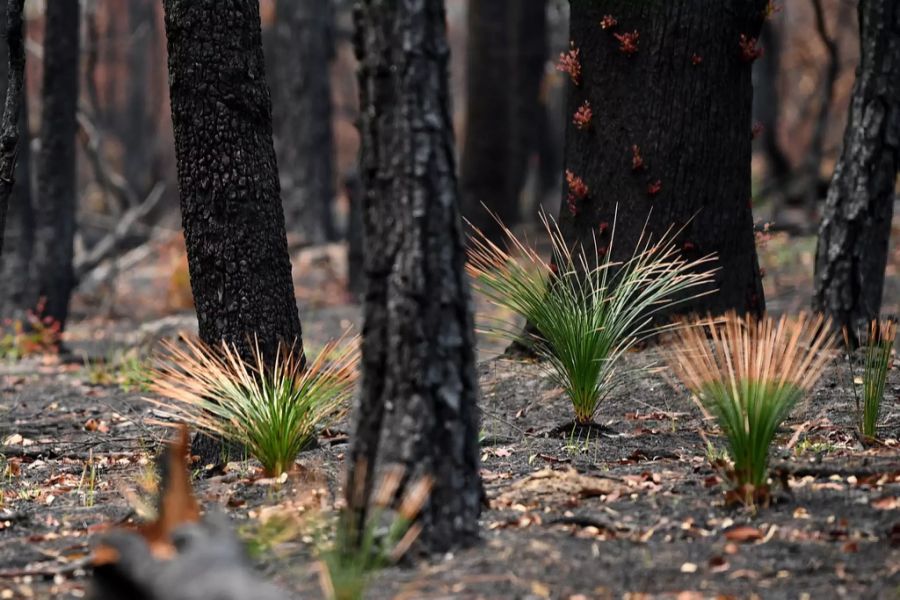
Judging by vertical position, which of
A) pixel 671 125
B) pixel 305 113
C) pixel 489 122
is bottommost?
pixel 671 125

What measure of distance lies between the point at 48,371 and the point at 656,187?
4.98 m

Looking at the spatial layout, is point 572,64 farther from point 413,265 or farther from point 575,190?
point 413,265

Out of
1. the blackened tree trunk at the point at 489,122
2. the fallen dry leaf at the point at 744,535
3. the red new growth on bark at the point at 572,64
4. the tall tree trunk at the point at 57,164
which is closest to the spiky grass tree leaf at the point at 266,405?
the fallen dry leaf at the point at 744,535

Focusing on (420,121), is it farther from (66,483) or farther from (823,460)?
(66,483)

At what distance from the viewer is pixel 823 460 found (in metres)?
4.20

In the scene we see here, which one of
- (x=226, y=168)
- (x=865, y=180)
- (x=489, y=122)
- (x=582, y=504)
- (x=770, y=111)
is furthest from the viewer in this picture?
(x=770, y=111)

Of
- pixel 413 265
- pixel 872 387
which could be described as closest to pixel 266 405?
pixel 413 265

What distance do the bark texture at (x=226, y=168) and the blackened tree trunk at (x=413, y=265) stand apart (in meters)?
1.76

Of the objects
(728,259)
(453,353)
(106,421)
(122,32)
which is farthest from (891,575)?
(122,32)

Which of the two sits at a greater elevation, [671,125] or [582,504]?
[671,125]

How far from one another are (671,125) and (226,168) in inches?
98.6

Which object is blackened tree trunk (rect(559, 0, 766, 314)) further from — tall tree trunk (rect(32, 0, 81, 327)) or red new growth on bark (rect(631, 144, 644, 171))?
tall tree trunk (rect(32, 0, 81, 327))

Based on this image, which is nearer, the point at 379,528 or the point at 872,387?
the point at 379,528

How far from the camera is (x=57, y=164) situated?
941 cm
